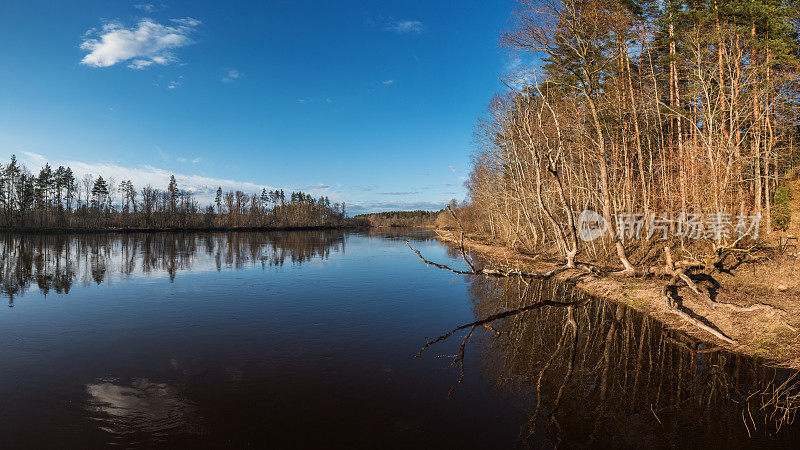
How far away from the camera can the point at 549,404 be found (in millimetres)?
5668

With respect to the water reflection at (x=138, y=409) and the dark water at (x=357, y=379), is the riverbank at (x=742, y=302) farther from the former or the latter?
the water reflection at (x=138, y=409)

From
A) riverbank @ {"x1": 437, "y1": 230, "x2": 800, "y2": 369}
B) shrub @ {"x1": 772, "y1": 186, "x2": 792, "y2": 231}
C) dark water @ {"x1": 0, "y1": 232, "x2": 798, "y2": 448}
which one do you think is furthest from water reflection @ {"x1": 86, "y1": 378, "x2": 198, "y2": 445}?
shrub @ {"x1": 772, "y1": 186, "x2": 792, "y2": 231}

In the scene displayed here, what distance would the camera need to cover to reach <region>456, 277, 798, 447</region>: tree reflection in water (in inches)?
195

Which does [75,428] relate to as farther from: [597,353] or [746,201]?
[746,201]

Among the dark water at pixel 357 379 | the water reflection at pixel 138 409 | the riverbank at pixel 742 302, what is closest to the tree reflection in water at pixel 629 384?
the dark water at pixel 357 379

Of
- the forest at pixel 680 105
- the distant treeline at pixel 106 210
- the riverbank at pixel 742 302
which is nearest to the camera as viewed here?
the riverbank at pixel 742 302

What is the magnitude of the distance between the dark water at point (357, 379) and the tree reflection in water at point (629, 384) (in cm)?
3

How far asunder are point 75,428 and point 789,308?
15722mm

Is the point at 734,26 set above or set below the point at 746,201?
above

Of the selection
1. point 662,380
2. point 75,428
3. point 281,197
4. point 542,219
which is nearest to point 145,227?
point 281,197

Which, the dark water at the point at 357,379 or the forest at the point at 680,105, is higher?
the forest at the point at 680,105

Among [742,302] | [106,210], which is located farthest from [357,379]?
[106,210]

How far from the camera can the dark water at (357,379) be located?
4.98m

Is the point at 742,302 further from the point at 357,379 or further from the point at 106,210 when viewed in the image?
the point at 106,210
